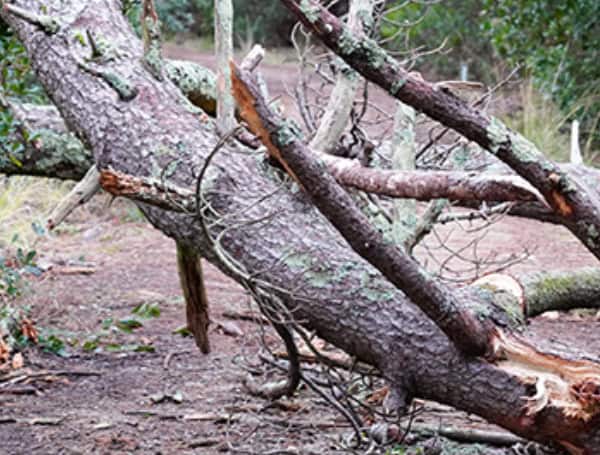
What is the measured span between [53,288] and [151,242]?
5.84 feet

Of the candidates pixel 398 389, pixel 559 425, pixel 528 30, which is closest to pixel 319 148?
pixel 398 389

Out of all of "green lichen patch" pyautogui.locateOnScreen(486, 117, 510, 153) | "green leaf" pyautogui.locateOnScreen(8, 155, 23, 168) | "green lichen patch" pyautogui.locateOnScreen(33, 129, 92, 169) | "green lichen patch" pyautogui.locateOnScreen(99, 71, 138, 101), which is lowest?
"green leaf" pyautogui.locateOnScreen(8, 155, 23, 168)

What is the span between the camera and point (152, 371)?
16.1ft

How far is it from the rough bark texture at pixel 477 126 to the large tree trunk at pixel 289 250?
611mm

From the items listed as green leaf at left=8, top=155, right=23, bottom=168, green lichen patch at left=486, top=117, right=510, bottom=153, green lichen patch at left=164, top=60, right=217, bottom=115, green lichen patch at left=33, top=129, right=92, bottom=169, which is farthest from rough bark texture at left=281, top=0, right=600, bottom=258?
green lichen patch at left=33, top=129, right=92, bottom=169

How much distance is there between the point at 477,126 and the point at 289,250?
936 mm

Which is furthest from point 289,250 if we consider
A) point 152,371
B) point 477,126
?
point 152,371

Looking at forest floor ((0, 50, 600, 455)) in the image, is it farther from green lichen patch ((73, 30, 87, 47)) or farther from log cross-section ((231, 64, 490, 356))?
green lichen patch ((73, 30, 87, 47))

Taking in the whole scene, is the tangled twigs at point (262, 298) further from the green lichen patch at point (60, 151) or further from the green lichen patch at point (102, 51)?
the green lichen patch at point (60, 151)

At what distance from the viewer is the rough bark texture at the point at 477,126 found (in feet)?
8.73

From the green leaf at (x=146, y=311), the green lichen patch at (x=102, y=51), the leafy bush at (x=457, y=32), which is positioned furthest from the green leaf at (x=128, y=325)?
the leafy bush at (x=457, y=32)

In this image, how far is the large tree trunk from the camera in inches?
121

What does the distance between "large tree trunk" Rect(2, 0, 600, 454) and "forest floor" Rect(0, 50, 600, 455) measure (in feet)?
1.01

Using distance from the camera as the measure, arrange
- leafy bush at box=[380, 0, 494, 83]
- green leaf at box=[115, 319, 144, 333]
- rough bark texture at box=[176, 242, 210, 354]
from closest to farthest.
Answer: rough bark texture at box=[176, 242, 210, 354], green leaf at box=[115, 319, 144, 333], leafy bush at box=[380, 0, 494, 83]
